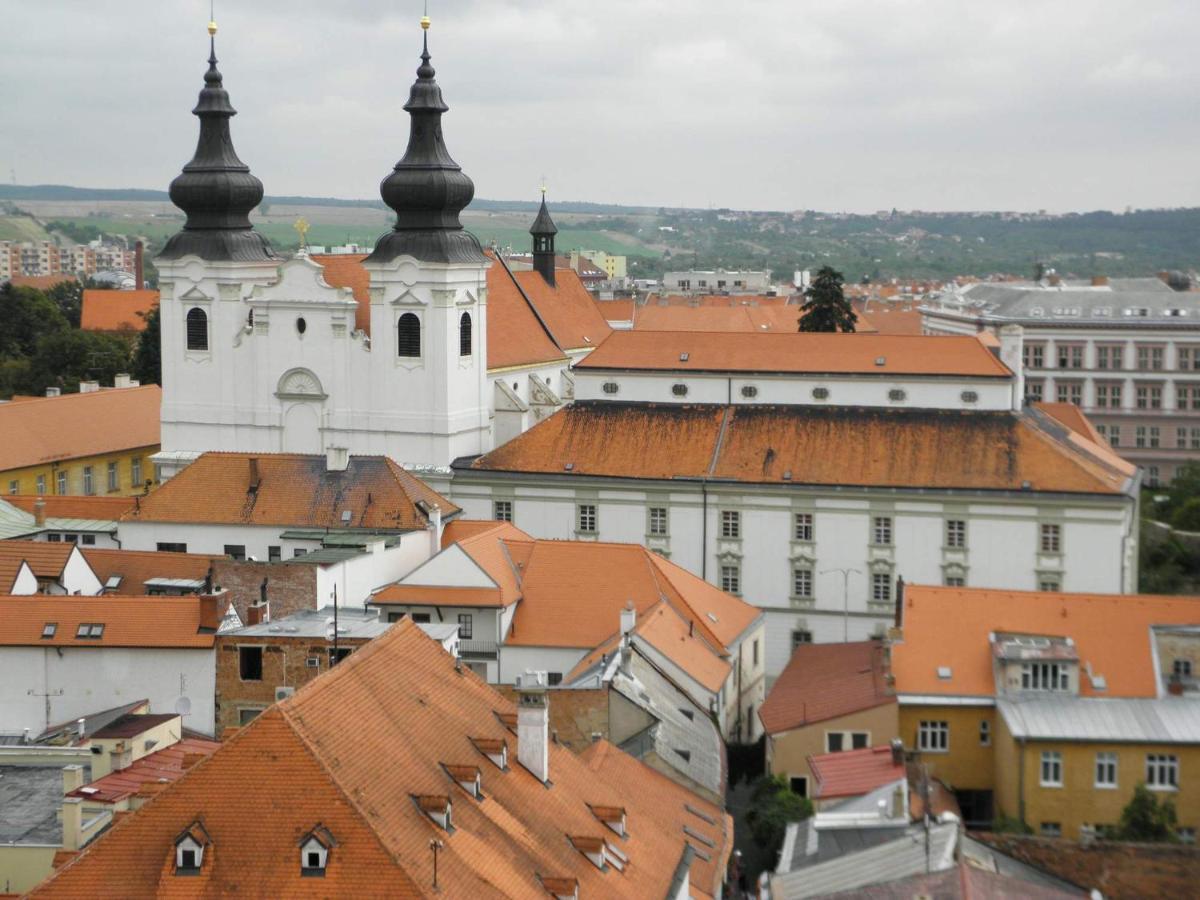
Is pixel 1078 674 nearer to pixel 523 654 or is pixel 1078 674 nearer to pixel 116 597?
pixel 523 654

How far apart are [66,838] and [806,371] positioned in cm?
3320

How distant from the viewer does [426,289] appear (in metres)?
58.8

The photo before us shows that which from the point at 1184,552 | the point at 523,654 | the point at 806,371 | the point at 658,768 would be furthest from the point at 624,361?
the point at 658,768

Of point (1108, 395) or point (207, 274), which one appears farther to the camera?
point (1108, 395)

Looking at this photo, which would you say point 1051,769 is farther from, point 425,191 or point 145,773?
point 425,191

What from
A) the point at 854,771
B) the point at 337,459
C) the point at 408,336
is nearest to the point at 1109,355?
the point at 408,336

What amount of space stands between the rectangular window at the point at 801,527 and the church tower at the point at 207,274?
1893 centimetres

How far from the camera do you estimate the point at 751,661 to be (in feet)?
166

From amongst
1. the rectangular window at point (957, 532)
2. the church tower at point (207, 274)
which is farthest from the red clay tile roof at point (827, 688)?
the church tower at point (207, 274)

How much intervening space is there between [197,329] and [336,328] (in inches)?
215

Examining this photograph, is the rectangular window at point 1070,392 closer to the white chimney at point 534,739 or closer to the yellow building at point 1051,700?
the yellow building at point 1051,700

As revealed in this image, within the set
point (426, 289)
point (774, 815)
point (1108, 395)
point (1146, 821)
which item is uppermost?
point (426, 289)

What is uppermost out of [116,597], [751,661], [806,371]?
[806,371]

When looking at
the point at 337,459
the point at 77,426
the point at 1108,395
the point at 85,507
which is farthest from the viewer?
the point at 1108,395
